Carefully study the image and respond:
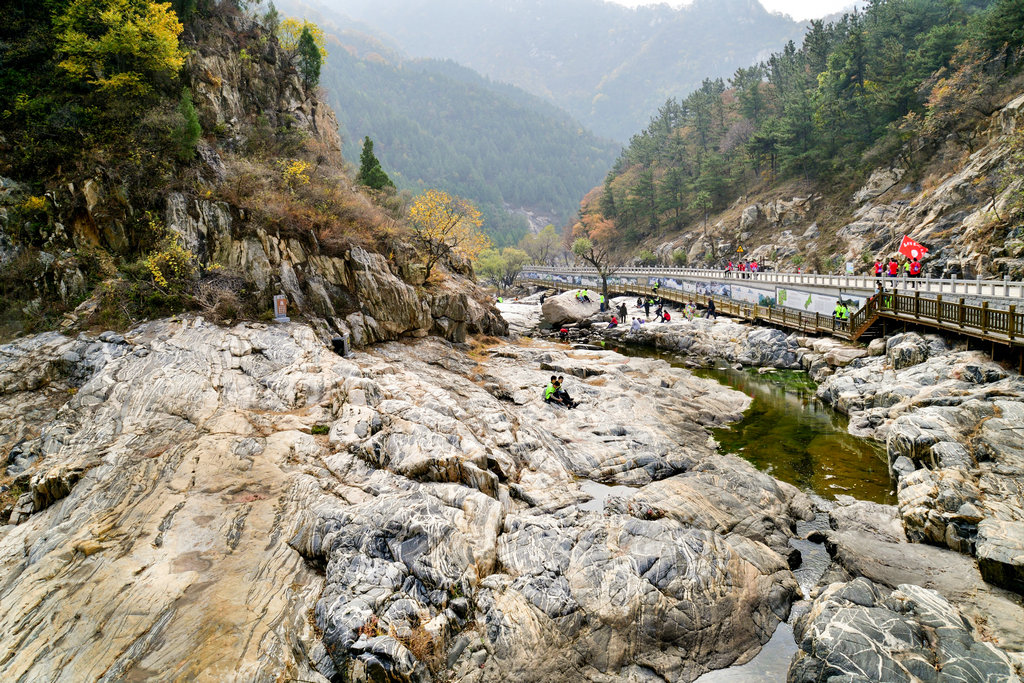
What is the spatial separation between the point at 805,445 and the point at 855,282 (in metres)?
19.2

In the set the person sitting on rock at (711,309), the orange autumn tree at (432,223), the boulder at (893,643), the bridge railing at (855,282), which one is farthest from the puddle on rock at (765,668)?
the person sitting on rock at (711,309)

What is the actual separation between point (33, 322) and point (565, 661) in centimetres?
1936

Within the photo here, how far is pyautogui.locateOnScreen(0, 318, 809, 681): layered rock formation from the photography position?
7672 mm

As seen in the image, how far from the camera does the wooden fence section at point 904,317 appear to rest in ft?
57.3

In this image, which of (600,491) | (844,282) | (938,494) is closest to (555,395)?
(600,491)

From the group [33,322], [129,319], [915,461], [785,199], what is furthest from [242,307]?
[785,199]

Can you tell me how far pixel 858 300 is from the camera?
2955 centimetres

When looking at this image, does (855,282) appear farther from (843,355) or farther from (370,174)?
(370,174)

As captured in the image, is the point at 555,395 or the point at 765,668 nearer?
A: the point at 765,668

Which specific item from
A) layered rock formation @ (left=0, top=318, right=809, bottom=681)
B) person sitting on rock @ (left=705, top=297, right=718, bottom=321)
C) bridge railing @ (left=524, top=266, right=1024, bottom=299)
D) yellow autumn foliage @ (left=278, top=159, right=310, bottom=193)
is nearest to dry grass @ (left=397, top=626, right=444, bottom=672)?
layered rock formation @ (left=0, top=318, right=809, bottom=681)

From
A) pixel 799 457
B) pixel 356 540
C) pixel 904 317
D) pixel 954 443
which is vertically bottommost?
pixel 799 457

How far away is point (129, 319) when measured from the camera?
16562mm

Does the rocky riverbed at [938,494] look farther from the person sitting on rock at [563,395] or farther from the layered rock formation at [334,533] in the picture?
the person sitting on rock at [563,395]

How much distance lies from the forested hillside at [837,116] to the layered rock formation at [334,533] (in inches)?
1525
